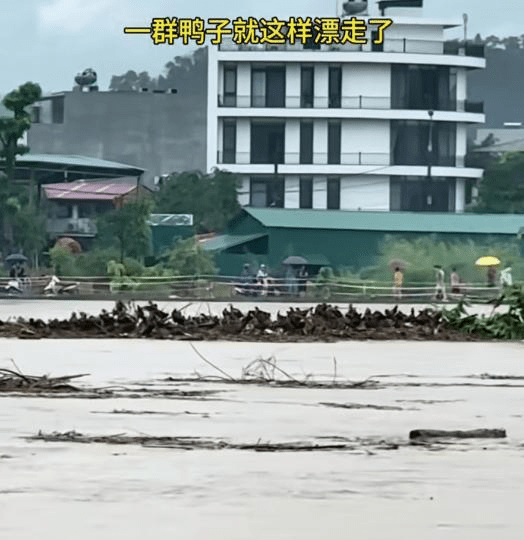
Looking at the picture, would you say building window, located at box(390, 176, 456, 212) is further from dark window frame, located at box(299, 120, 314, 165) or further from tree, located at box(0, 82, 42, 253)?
tree, located at box(0, 82, 42, 253)

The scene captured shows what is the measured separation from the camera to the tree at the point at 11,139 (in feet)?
285

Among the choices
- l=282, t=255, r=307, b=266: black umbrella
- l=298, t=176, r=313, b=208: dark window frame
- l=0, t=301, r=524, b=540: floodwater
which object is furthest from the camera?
l=298, t=176, r=313, b=208: dark window frame

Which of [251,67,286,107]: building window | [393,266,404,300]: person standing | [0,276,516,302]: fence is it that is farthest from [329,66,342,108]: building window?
[393,266,404,300]: person standing

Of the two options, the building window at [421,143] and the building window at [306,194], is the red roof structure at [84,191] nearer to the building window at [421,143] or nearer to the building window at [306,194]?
the building window at [306,194]

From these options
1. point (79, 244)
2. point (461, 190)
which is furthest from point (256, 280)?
point (461, 190)

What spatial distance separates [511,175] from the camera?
4710 inches

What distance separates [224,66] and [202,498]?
107829mm

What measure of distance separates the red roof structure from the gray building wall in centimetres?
1921

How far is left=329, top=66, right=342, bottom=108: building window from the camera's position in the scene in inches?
4675

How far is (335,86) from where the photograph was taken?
119 m

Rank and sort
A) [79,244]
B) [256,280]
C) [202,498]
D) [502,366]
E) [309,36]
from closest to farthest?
1. [202,498]
2. [502,366]
3. [256,280]
4. [79,244]
5. [309,36]

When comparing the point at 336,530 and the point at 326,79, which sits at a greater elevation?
the point at 326,79

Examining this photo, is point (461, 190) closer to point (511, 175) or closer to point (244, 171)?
point (511, 175)

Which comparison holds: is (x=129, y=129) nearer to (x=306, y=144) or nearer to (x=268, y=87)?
(x=268, y=87)
